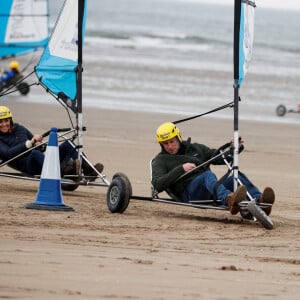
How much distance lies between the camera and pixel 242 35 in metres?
11.1

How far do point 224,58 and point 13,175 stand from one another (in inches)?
1490

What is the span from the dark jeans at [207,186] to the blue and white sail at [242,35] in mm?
939

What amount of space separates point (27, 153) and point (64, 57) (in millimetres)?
1407

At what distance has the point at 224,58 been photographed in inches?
1970

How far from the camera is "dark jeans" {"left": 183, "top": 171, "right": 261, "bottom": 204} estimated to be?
10.9 metres

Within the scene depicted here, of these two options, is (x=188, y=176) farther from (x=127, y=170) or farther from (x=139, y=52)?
(x=139, y=52)

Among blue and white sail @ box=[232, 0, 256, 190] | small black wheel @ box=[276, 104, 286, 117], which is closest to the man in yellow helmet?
blue and white sail @ box=[232, 0, 256, 190]

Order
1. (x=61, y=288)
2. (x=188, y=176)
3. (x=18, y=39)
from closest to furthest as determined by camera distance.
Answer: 1. (x=61, y=288)
2. (x=188, y=176)
3. (x=18, y=39)

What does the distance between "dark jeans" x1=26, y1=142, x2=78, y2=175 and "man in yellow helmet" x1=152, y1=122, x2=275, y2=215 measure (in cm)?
190

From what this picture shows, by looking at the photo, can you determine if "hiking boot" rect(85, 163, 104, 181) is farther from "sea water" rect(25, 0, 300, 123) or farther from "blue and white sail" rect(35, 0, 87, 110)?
"sea water" rect(25, 0, 300, 123)

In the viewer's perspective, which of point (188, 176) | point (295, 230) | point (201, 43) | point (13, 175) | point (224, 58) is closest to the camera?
point (295, 230)

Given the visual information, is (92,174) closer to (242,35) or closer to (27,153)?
(27,153)

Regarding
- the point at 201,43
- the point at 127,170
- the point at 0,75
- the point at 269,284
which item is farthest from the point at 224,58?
the point at 269,284

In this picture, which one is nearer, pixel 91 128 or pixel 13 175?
pixel 13 175
